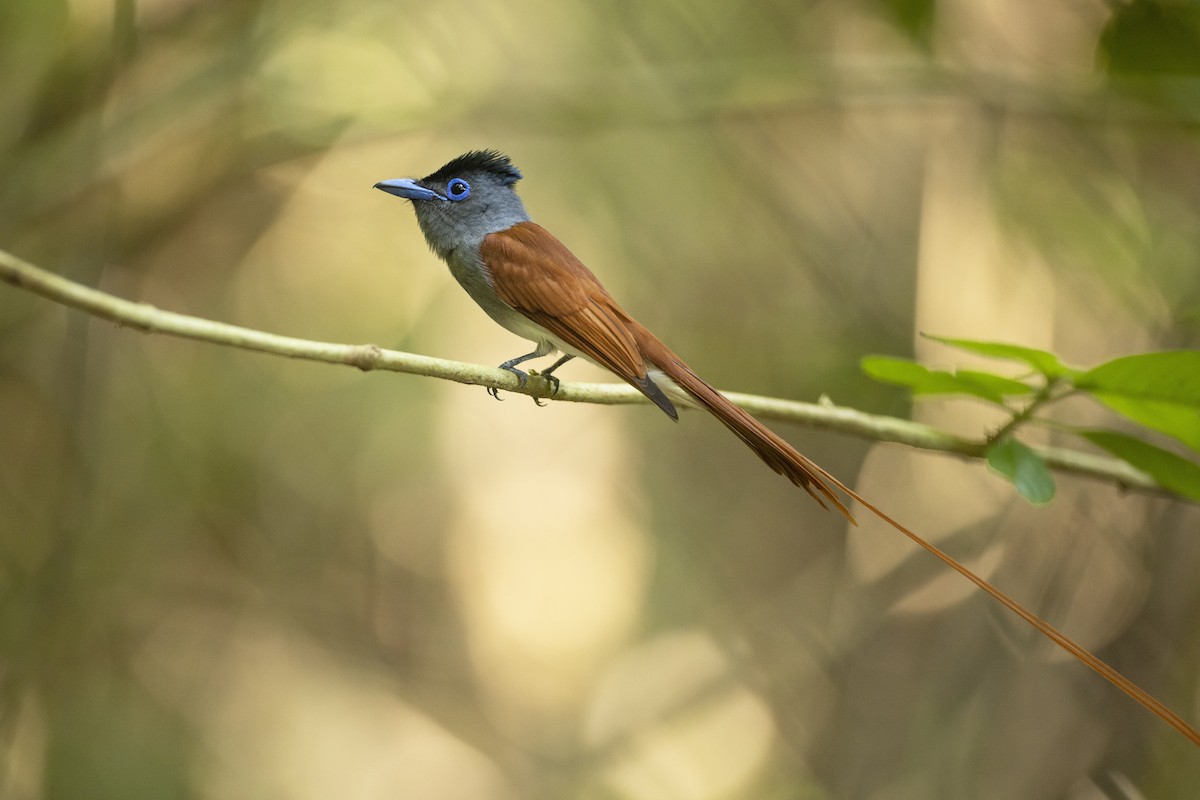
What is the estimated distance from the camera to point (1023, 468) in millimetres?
1086

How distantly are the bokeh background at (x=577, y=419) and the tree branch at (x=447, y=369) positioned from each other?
0.75 m

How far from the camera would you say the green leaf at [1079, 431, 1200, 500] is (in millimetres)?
1073

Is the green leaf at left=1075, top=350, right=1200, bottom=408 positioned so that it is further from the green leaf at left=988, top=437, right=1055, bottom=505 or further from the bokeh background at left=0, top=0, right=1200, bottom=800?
the bokeh background at left=0, top=0, right=1200, bottom=800

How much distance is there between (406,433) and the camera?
2.70m

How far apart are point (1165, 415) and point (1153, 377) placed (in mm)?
48

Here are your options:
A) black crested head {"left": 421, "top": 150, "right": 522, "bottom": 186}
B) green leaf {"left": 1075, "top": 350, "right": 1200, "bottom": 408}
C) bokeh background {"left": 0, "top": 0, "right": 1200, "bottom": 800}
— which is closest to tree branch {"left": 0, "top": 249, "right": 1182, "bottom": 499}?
green leaf {"left": 1075, "top": 350, "right": 1200, "bottom": 408}

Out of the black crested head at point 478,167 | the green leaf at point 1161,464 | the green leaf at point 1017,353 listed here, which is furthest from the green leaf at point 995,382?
the black crested head at point 478,167

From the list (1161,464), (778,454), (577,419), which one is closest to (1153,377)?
(1161,464)

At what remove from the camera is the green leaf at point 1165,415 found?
0.99 m

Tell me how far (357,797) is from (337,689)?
269 millimetres

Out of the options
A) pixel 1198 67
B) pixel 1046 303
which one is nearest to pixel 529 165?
pixel 1046 303

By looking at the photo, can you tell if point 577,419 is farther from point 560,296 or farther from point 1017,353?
point 1017,353

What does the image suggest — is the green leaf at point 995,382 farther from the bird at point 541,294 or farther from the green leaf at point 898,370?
the bird at point 541,294

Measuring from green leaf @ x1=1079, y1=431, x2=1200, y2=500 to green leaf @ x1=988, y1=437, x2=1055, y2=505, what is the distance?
0.28 ft
